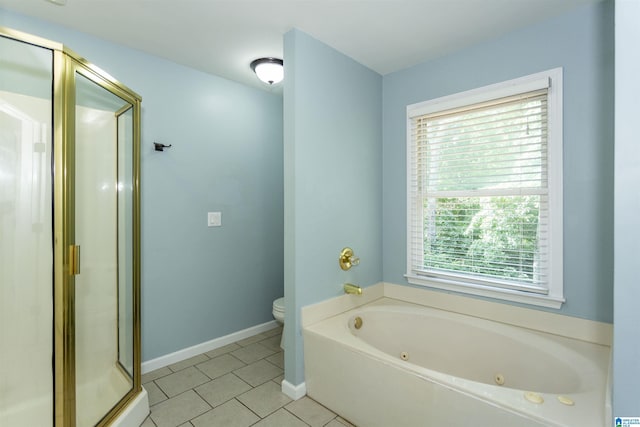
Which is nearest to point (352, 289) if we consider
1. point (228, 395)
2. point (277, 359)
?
point (277, 359)

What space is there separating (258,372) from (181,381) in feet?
1.74

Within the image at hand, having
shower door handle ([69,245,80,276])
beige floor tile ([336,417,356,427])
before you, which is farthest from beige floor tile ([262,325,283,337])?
shower door handle ([69,245,80,276])

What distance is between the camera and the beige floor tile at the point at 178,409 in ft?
5.93

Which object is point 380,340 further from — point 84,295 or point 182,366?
point 84,295

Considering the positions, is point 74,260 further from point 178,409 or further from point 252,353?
point 252,353

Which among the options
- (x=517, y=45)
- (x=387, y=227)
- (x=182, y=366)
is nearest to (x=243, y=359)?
(x=182, y=366)

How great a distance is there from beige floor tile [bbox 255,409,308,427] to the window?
1337mm

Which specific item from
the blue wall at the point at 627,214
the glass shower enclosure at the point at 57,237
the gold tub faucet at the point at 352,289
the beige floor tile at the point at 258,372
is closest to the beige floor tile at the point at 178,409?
the glass shower enclosure at the point at 57,237

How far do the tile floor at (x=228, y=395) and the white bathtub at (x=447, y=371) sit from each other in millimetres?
200

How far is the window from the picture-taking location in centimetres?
192

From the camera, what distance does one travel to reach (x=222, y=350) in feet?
8.95

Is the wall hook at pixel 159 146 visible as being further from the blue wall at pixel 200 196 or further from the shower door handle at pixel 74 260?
the shower door handle at pixel 74 260

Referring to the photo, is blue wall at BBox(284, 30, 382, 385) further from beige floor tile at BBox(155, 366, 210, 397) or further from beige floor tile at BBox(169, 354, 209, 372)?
beige floor tile at BBox(169, 354, 209, 372)

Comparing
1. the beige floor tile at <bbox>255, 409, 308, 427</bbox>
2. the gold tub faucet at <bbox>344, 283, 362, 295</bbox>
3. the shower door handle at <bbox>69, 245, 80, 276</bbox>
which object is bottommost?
the beige floor tile at <bbox>255, 409, 308, 427</bbox>
